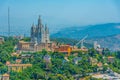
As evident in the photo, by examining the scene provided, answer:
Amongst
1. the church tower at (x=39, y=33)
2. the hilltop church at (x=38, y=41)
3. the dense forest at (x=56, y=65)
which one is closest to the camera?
the dense forest at (x=56, y=65)

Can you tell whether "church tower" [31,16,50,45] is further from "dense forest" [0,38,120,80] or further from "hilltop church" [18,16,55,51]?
"dense forest" [0,38,120,80]

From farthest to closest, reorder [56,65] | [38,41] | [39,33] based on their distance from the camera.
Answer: [39,33]
[38,41]
[56,65]

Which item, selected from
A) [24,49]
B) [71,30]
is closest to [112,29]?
[71,30]

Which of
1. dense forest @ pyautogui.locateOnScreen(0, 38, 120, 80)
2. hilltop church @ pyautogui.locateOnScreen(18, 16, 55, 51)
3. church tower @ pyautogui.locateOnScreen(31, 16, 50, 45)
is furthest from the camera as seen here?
church tower @ pyautogui.locateOnScreen(31, 16, 50, 45)

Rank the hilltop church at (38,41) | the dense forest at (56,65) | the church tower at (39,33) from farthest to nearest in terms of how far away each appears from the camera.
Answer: the church tower at (39,33)
the hilltop church at (38,41)
the dense forest at (56,65)

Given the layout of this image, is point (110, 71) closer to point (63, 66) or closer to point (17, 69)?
point (63, 66)

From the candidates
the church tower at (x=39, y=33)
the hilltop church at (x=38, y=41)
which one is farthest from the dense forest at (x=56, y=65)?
the church tower at (x=39, y=33)

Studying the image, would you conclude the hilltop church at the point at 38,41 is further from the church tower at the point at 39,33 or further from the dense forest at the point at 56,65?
the dense forest at the point at 56,65

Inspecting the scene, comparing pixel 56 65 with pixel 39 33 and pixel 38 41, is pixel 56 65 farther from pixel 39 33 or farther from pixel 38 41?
pixel 39 33

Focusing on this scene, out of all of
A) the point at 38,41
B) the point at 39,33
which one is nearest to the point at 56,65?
the point at 38,41

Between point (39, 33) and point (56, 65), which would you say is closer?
point (56, 65)

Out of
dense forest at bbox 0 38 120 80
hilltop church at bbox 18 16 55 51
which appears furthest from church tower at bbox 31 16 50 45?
dense forest at bbox 0 38 120 80

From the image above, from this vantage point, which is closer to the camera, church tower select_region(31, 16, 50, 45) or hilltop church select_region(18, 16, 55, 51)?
hilltop church select_region(18, 16, 55, 51)
